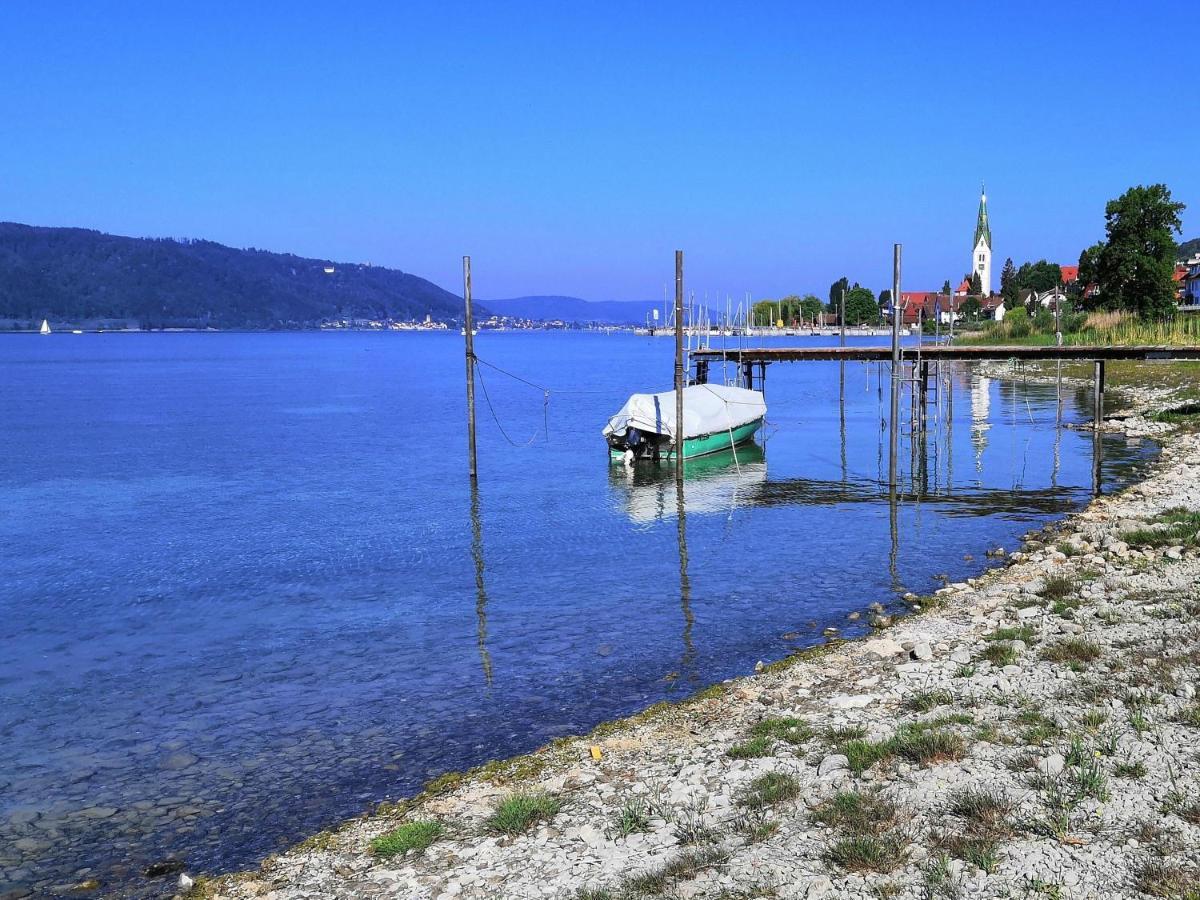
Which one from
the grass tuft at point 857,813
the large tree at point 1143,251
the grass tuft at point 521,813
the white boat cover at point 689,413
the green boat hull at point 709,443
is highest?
the large tree at point 1143,251

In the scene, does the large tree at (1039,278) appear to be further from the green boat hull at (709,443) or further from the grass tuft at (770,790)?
the grass tuft at (770,790)

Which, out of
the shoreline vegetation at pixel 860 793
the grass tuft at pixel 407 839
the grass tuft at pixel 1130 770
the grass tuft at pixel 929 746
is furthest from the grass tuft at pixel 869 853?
the grass tuft at pixel 407 839

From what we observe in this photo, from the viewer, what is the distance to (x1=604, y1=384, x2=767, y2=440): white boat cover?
139 feet

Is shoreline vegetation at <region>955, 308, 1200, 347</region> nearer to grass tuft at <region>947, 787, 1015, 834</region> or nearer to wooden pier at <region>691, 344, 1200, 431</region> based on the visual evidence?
wooden pier at <region>691, 344, 1200, 431</region>

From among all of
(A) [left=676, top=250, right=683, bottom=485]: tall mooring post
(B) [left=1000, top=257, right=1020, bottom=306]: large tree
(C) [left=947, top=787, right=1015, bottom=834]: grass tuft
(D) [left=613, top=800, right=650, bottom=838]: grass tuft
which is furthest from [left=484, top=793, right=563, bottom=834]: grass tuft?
(B) [left=1000, top=257, right=1020, bottom=306]: large tree

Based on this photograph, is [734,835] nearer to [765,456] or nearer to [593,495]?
[593,495]

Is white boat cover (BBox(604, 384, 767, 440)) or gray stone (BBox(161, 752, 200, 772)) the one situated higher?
white boat cover (BBox(604, 384, 767, 440))

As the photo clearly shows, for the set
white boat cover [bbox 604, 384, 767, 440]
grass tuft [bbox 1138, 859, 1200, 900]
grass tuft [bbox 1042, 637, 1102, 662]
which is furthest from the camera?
white boat cover [bbox 604, 384, 767, 440]

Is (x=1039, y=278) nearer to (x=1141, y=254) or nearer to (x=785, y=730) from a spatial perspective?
(x=1141, y=254)

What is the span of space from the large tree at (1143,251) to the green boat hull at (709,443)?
4904 cm

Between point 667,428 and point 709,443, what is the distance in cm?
316

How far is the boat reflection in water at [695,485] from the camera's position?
32.8 meters

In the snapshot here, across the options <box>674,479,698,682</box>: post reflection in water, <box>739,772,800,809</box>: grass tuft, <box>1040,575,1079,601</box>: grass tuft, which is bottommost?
<box>674,479,698,682</box>: post reflection in water

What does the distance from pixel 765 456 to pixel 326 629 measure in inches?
1140
